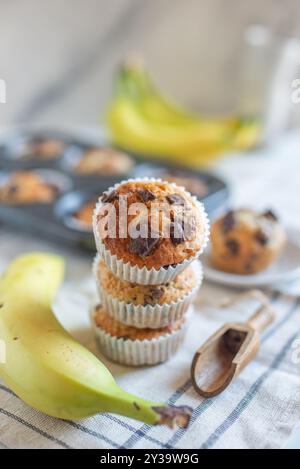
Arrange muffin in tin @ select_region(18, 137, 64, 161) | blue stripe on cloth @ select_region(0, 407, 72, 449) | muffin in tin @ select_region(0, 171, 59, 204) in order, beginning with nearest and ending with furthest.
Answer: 1. blue stripe on cloth @ select_region(0, 407, 72, 449)
2. muffin in tin @ select_region(0, 171, 59, 204)
3. muffin in tin @ select_region(18, 137, 64, 161)

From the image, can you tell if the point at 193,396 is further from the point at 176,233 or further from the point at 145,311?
the point at 176,233

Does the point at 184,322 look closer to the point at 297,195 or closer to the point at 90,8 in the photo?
the point at 297,195

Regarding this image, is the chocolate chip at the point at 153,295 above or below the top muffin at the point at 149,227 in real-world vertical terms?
below

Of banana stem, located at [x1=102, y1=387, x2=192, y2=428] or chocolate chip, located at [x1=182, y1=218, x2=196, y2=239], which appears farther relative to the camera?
chocolate chip, located at [x1=182, y1=218, x2=196, y2=239]

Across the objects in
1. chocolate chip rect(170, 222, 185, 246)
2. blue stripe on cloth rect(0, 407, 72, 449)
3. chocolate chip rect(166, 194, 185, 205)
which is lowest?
Answer: blue stripe on cloth rect(0, 407, 72, 449)

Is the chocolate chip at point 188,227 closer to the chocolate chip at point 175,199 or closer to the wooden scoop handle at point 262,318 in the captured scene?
the chocolate chip at point 175,199

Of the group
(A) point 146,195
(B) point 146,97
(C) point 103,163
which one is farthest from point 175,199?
(B) point 146,97

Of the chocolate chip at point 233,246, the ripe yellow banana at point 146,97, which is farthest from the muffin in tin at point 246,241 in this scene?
the ripe yellow banana at point 146,97

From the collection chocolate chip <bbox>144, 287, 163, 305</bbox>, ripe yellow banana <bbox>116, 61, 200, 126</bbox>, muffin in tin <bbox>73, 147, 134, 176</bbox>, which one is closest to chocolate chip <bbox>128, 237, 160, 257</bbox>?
chocolate chip <bbox>144, 287, 163, 305</bbox>

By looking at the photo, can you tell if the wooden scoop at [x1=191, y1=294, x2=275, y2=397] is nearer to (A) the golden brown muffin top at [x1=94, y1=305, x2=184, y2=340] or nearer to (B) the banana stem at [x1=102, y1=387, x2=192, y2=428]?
(A) the golden brown muffin top at [x1=94, y1=305, x2=184, y2=340]
